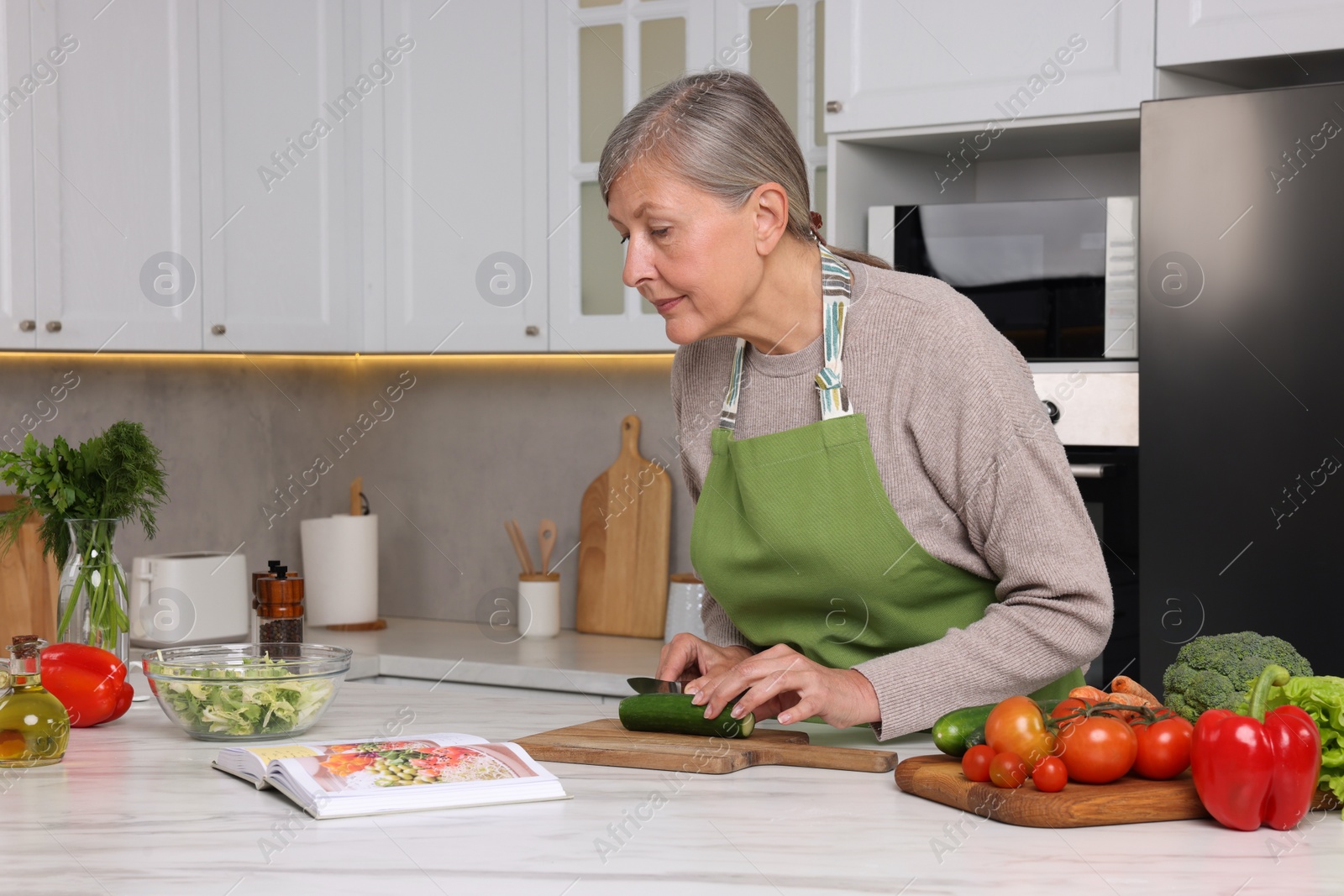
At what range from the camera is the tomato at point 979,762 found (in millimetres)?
1168

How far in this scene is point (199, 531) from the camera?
3.36 meters

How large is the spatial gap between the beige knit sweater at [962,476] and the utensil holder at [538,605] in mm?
1778

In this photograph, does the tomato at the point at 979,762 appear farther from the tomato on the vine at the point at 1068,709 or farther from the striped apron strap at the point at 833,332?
the striped apron strap at the point at 833,332

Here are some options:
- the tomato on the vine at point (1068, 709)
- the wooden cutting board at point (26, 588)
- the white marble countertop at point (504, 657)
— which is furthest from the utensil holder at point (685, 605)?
the tomato on the vine at point (1068, 709)

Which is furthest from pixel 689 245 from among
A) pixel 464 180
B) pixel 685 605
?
pixel 464 180

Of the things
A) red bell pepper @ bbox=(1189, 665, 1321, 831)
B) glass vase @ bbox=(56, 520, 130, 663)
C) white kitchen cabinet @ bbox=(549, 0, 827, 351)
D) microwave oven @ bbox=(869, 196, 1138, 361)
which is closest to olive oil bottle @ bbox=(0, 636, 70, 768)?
glass vase @ bbox=(56, 520, 130, 663)

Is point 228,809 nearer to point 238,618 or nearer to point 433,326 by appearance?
point 238,618

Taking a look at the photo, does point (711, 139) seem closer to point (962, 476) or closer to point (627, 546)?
point (962, 476)

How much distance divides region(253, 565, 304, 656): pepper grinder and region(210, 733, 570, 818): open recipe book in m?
1.17

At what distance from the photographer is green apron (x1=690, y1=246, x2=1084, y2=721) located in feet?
4.85

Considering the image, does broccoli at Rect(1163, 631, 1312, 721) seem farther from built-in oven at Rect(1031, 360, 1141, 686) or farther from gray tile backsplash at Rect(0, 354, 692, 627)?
gray tile backsplash at Rect(0, 354, 692, 627)

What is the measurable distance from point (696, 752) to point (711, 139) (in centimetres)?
59

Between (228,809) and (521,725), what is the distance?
410 mm

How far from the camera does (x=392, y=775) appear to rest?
3.99 ft
